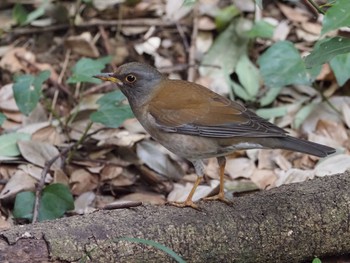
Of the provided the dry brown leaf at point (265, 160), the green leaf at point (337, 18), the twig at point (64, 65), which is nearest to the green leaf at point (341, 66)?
the dry brown leaf at point (265, 160)

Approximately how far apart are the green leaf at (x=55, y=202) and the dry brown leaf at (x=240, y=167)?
1480 mm

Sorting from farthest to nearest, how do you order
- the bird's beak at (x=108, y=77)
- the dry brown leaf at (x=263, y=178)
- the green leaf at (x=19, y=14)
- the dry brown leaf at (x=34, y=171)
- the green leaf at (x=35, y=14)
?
the green leaf at (x=19, y=14)
the green leaf at (x=35, y=14)
the dry brown leaf at (x=263, y=178)
the dry brown leaf at (x=34, y=171)
the bird's beak at (x=108, y=77)

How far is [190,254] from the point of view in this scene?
159 inches

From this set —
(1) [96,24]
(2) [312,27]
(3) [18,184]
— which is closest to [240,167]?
(3) [18,184]

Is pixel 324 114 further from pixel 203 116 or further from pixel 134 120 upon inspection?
pixel 203 116

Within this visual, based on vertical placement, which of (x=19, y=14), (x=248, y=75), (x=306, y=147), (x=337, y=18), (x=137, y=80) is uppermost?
(x=337, y=18)

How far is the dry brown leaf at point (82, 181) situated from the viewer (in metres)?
5.59

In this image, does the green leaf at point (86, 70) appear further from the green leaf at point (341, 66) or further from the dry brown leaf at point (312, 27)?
the dry brown leaf at point (312, 27)

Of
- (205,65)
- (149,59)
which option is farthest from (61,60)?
(205,65)

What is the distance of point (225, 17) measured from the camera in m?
7.25

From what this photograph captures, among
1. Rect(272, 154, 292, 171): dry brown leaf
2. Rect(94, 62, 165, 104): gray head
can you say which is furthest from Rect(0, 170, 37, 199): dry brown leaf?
Rect(272, 154, 292, 171): dry brown leaf

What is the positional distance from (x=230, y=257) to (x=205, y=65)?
128 inches

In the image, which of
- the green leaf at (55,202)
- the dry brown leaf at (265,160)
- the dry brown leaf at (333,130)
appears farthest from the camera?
the dry brown leaf at (333,130)

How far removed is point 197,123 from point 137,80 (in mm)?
569
